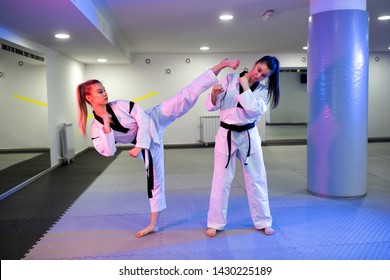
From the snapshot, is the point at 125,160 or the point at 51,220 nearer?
the point at 51,220

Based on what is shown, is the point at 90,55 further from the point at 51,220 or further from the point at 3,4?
the point at 51,220

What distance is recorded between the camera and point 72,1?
131 inches

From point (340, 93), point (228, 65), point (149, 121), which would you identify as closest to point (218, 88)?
point (228, 65)

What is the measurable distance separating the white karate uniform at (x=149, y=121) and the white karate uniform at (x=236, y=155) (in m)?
0.25

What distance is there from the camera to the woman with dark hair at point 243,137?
2.75 metres

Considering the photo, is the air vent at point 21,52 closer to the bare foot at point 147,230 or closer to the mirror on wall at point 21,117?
the mirror on wall at point 21,117

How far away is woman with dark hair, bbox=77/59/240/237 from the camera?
8.37ft

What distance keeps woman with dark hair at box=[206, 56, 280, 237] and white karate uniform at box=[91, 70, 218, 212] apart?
0.53 feet

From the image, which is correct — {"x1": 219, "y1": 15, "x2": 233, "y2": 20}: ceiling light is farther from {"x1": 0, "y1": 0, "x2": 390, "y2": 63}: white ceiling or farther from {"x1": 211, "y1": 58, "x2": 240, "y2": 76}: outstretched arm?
{"x1": 211, "y1": 58, "x2": 240, "y2": 76}: outstretched arm

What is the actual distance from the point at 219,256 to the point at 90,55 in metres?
5.74

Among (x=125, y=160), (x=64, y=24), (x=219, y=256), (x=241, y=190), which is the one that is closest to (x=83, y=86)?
(x=219, y=256)

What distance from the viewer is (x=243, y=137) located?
2.86 metres

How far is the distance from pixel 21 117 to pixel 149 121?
3.25m

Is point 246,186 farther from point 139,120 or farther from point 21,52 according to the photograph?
point 21,52
